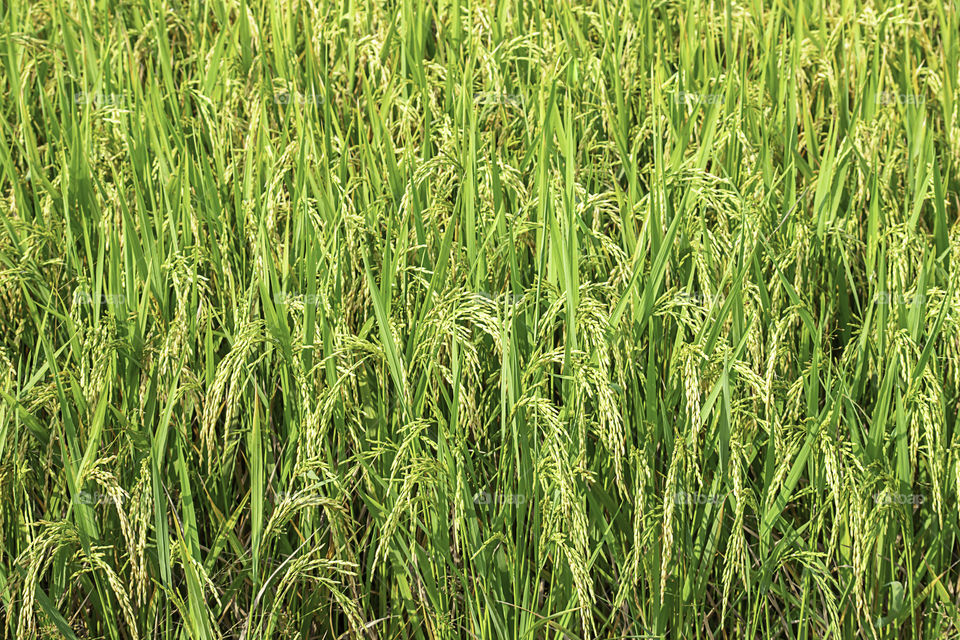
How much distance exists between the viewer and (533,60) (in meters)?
2.49

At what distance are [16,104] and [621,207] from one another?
1672 millimetres

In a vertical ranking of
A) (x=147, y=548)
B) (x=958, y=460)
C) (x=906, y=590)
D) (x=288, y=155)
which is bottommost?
(x=906, y=590)

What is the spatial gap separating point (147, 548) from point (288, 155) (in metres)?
0.95

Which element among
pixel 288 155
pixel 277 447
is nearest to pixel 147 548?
pixel 277 447

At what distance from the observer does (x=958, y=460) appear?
1747mm

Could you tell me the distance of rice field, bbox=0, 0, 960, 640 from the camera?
1.74 meters

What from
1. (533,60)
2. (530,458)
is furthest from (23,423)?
(533,60)

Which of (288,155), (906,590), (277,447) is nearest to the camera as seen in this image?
(906,590)

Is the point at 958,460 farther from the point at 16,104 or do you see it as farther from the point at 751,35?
the point at 16,104

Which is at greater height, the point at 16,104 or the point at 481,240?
the point at 16,104

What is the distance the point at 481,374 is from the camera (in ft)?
6.21

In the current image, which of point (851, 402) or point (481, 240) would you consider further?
point (481, 240)

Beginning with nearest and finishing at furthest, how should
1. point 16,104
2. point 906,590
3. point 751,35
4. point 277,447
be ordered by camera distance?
1. point 906,590
2. point 277,447
3. point 16,104
4. point 751,35

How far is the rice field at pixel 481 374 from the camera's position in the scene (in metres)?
1.74
